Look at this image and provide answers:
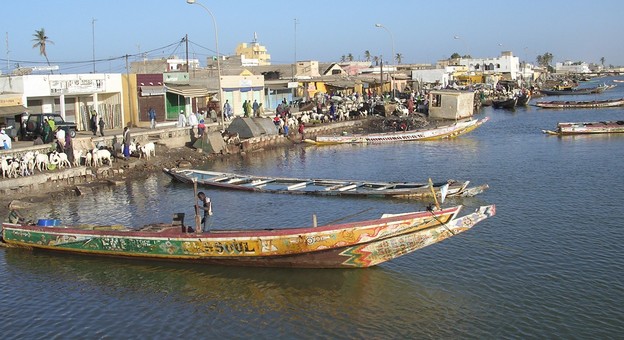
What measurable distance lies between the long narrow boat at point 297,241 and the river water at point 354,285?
1.30 feet

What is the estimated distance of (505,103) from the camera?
2901 inches

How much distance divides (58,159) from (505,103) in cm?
5803

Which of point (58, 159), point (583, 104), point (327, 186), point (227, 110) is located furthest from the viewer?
point (583, 104)

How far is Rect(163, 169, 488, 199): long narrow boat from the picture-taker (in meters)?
23.4

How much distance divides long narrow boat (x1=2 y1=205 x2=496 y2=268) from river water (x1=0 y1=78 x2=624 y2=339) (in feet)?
1.30

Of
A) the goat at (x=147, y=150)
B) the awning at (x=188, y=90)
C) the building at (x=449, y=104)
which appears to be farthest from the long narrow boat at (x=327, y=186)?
the building at (x=449, y=104)

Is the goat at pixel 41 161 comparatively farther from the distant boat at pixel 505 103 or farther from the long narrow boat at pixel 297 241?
the distant boat at pixel 505 103

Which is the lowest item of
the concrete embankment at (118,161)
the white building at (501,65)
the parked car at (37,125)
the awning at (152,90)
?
the concrete embankment at (118,161)

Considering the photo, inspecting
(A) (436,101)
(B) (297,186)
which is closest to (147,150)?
(B) (297,186)

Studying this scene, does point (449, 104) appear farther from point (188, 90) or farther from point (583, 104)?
point (188, 90)

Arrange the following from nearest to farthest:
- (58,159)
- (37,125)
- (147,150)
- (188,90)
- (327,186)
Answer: (327,186)
(58,159)
(37,125)
(147,150)
(188,90)

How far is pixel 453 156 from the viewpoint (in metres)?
36.0

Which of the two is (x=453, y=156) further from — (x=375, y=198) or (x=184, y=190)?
(x=184, y=190)

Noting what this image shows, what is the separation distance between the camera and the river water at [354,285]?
12648mm
